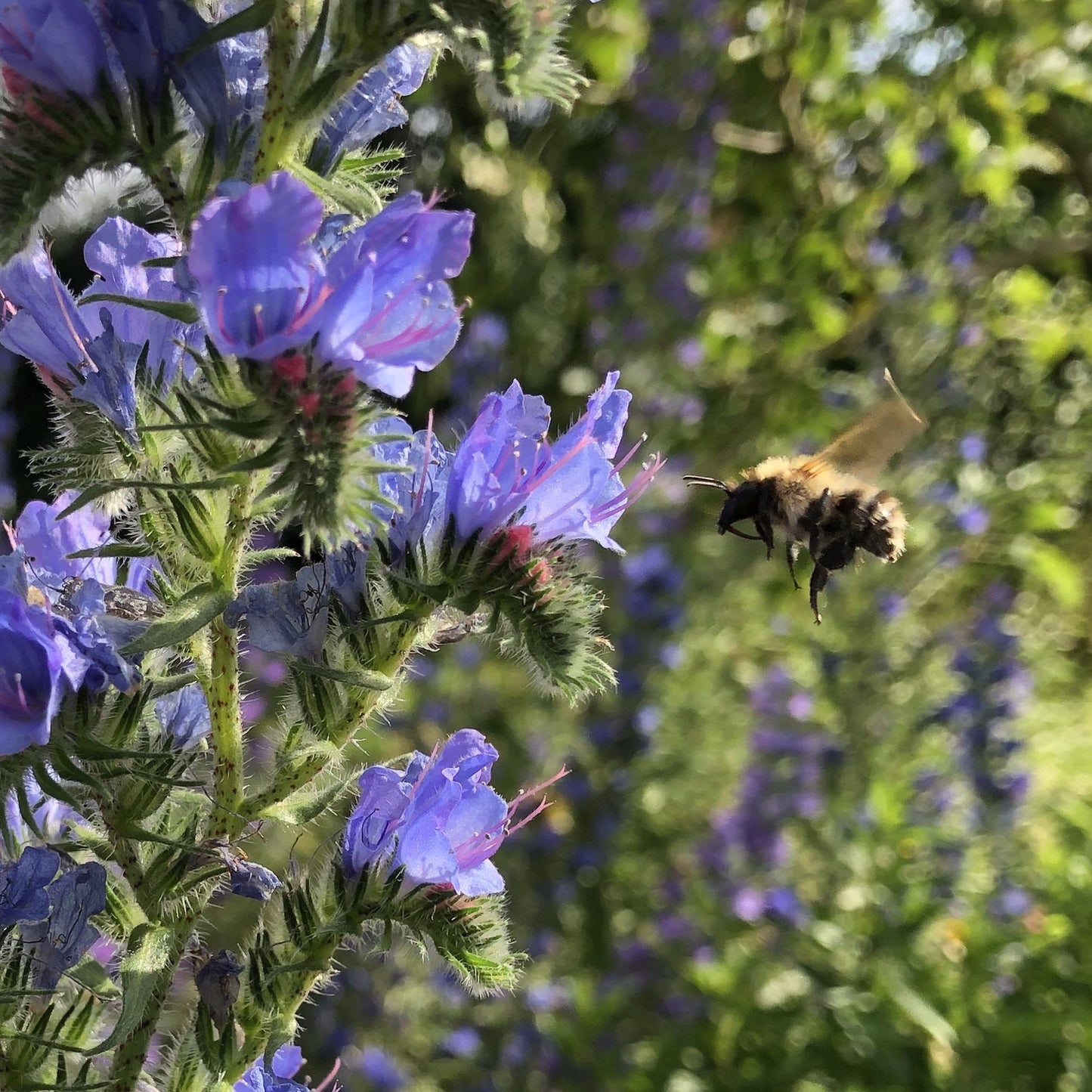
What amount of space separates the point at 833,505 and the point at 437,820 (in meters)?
0.89

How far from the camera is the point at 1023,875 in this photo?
4.07m

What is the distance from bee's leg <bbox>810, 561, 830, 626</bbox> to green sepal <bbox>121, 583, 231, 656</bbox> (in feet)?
2.72

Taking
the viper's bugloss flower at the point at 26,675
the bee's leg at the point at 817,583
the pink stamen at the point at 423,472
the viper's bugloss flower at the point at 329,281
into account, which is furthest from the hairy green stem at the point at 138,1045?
the bee's leg at the point at 817,583

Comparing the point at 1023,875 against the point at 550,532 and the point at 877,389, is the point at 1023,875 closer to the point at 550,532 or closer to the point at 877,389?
the point at 877,389

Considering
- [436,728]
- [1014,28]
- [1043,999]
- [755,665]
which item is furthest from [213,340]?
[755,665]

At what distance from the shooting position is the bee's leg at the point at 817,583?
4.97ft

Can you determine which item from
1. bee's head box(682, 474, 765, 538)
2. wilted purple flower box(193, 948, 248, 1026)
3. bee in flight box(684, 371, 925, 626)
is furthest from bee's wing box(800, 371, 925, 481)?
wilted purple flower box(193, 948, 248, 1026)

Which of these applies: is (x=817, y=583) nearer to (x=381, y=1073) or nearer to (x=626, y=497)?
(x=626, y=497)

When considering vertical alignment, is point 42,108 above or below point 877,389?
above

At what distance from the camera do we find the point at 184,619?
0.94 meters

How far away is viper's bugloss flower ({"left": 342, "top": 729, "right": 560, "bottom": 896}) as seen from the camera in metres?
1.04

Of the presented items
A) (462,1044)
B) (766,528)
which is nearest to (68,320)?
(766,528)

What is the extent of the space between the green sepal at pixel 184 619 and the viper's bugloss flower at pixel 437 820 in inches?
9.4

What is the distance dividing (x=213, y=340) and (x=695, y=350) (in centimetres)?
488
